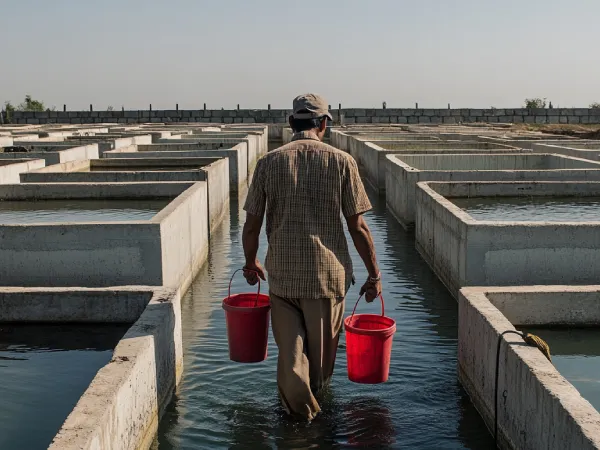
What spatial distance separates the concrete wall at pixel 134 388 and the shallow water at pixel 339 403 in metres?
0.21

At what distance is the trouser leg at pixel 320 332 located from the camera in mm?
4031

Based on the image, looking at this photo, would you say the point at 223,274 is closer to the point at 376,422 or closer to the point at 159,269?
the point at 159,269

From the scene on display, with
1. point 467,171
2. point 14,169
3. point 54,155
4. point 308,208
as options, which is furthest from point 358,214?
point 54,155

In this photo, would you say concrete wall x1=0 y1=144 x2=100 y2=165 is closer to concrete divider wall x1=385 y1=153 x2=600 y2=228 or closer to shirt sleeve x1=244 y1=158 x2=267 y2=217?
concrete divider wall x1=385 y1=153 x2=600 y2=228

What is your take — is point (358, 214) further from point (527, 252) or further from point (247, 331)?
point (527, 252)

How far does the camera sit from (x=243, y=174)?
1727 cm

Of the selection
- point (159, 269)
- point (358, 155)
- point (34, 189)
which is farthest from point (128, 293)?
point (358, 155)

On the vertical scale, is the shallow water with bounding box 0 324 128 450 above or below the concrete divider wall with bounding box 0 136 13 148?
below

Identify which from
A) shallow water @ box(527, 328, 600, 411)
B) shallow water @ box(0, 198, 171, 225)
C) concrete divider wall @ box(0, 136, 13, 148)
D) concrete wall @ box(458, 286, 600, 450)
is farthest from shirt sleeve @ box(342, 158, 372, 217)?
concrete divider wall @ box(0, 136, 13, 148)

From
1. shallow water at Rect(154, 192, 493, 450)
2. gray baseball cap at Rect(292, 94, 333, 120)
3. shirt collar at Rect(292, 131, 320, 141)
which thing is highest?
gray baseball cap at Rect(292, 94, 333, 120)

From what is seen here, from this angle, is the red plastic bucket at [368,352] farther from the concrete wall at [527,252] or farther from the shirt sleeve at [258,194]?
the concrete wall at [527,252]

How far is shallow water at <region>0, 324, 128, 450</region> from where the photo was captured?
4051mm

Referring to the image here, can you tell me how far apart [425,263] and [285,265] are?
5.18m

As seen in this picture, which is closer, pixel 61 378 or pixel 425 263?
pixel 61 378
